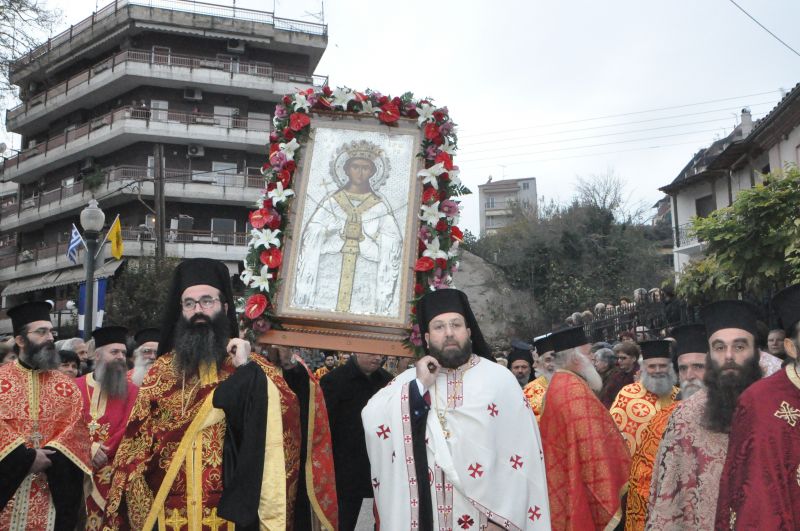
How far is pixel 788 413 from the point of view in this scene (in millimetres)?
3508

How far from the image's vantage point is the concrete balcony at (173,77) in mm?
38438

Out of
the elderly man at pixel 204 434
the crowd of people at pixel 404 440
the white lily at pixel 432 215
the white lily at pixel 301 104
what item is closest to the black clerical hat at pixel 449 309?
the crowd of people at pixel 404 440

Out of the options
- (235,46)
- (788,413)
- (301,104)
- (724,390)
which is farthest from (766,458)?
(235,46)

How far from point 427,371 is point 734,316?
189cm

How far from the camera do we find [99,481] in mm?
6098

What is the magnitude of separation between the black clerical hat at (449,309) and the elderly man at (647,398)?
1855 mm

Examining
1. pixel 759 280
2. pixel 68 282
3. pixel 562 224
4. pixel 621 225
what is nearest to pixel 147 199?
pixel 68 282

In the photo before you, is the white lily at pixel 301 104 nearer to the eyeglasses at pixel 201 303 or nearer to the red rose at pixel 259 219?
the red rose at pixel 259 219

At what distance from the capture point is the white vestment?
15.8 ft

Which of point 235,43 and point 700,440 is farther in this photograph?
point 235,43

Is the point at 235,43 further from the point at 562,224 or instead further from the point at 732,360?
the point at 732,360

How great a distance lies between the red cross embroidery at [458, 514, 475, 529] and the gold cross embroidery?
6.55 ft

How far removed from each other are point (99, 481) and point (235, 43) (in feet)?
121

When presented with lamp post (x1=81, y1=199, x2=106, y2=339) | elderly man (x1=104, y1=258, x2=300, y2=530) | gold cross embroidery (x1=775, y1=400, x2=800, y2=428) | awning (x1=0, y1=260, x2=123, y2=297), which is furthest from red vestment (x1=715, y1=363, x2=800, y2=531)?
awning (x1=0, y1=260, x2=123, y2=297)
